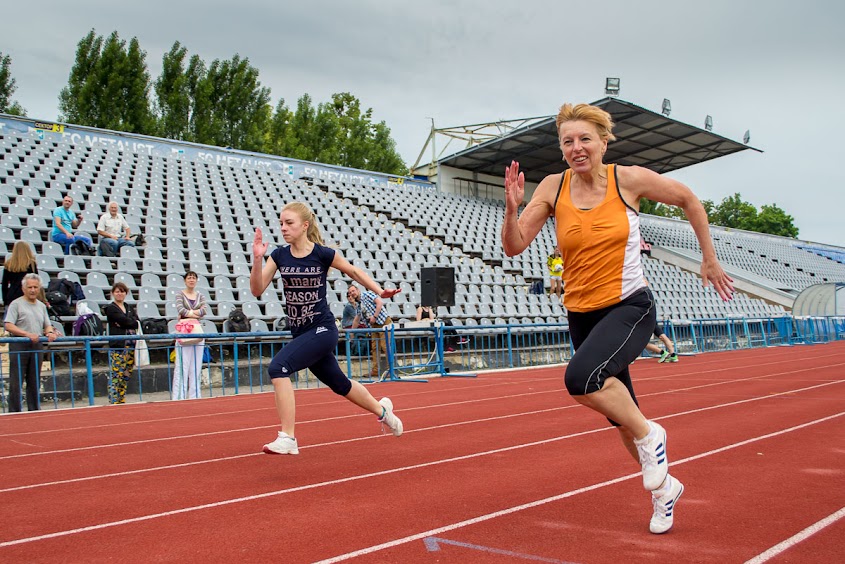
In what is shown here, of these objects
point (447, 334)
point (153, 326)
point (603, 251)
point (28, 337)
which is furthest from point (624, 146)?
point (603, 251)

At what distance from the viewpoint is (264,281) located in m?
5.68

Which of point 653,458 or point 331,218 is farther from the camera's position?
point 331,218

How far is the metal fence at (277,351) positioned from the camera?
10.8m

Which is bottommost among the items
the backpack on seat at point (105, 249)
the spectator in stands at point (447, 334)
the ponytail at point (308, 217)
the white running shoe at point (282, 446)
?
the white running shoe at point (282, 446)

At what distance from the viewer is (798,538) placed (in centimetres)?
350

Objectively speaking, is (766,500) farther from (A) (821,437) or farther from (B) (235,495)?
(B) (235,495)

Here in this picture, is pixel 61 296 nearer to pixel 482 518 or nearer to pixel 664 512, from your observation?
pixel 482 518

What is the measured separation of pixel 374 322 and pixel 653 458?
11.2m

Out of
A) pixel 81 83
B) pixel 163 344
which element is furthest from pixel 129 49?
pixel 163 344

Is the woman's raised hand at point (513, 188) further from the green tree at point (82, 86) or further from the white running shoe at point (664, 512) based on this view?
the green tree at point (82, 86)

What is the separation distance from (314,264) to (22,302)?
597 centimetres

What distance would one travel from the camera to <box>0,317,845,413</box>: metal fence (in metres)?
10.8

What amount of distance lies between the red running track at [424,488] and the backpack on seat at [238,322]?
4.23 meters

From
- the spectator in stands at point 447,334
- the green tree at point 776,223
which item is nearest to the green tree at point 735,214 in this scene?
the green tree at point 776,223
